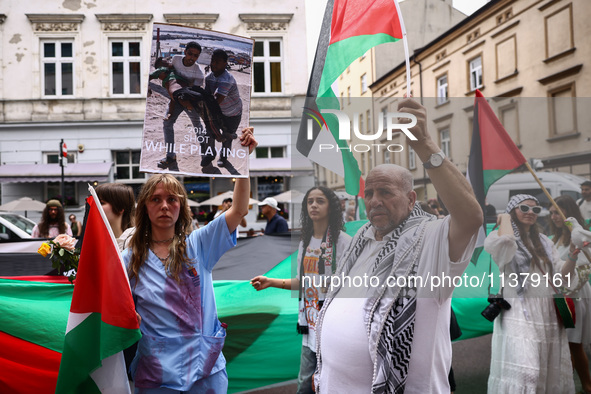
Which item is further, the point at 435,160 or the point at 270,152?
the point at 270,152

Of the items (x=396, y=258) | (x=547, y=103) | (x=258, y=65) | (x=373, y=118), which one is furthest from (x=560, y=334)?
(x=258, y=65)

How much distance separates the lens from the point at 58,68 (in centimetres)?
1773

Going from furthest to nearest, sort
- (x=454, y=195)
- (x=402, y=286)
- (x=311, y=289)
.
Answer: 1. (x=311, y=289)
2. (x=402, y=286)
3. (x=454, y=195)

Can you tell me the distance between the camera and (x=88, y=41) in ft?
58.0

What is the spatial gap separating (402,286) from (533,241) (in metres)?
0.80

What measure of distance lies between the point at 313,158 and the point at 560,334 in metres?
2.53

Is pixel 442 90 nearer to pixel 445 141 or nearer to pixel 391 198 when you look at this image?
pixel 445 141

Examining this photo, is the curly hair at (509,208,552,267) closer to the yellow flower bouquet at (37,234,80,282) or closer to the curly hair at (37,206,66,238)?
the yellow flower bouquet at (37,234,80,282)

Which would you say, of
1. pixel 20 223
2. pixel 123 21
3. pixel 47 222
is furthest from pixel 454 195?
pixel 123 21

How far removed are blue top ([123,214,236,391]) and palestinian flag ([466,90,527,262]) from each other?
1331mm

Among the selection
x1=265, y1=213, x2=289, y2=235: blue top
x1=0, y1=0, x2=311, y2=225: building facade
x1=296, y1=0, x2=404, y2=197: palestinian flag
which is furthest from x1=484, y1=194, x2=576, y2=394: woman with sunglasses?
x1=0, y1=0, x2=311, y2=225: building facade

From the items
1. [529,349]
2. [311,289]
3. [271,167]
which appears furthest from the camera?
[271,167]

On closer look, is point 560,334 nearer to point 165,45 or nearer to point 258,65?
point 165,45

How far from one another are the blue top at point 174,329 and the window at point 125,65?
16.8 metres
